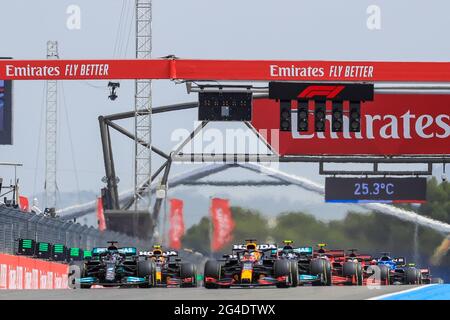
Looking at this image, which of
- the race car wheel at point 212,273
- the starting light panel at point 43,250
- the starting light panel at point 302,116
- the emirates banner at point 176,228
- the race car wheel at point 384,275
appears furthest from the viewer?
the emirates banner at point 176,228

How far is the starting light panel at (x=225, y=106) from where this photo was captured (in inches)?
1574

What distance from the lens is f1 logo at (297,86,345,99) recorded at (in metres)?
39.2

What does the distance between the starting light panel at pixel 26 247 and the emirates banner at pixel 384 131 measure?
20574 millimetres

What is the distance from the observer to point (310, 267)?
30266 millimetres

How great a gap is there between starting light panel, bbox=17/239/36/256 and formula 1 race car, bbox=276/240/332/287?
277 inches

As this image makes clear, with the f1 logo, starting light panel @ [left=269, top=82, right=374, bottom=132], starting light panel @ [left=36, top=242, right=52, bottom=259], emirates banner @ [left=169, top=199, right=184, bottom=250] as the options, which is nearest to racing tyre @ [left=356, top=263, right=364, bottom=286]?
starting light panel @ [left=269, top=82, right=374, bottom=132]

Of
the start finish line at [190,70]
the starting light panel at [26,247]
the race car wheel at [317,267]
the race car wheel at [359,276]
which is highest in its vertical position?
the start finish line at [190,70]

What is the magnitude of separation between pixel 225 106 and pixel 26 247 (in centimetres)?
808

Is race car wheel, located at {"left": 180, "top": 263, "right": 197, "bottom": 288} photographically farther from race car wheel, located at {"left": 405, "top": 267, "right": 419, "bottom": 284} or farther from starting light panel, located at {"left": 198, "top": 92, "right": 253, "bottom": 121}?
starting light panel, located at {"left": 198, "top": 92, "right": 253, "bottom": 121}

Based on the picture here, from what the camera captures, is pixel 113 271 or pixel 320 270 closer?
pixel 113 271

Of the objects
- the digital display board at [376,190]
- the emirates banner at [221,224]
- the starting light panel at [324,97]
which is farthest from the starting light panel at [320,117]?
the digital display board at [376,190]

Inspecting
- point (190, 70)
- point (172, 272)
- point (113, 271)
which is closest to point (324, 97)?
point (190, 70)

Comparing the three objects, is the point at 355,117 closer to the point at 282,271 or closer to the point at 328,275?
the point at 328,275

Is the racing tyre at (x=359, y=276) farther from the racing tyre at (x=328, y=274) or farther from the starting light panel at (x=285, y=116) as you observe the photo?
the starting light panel at (x=285, y=116)
